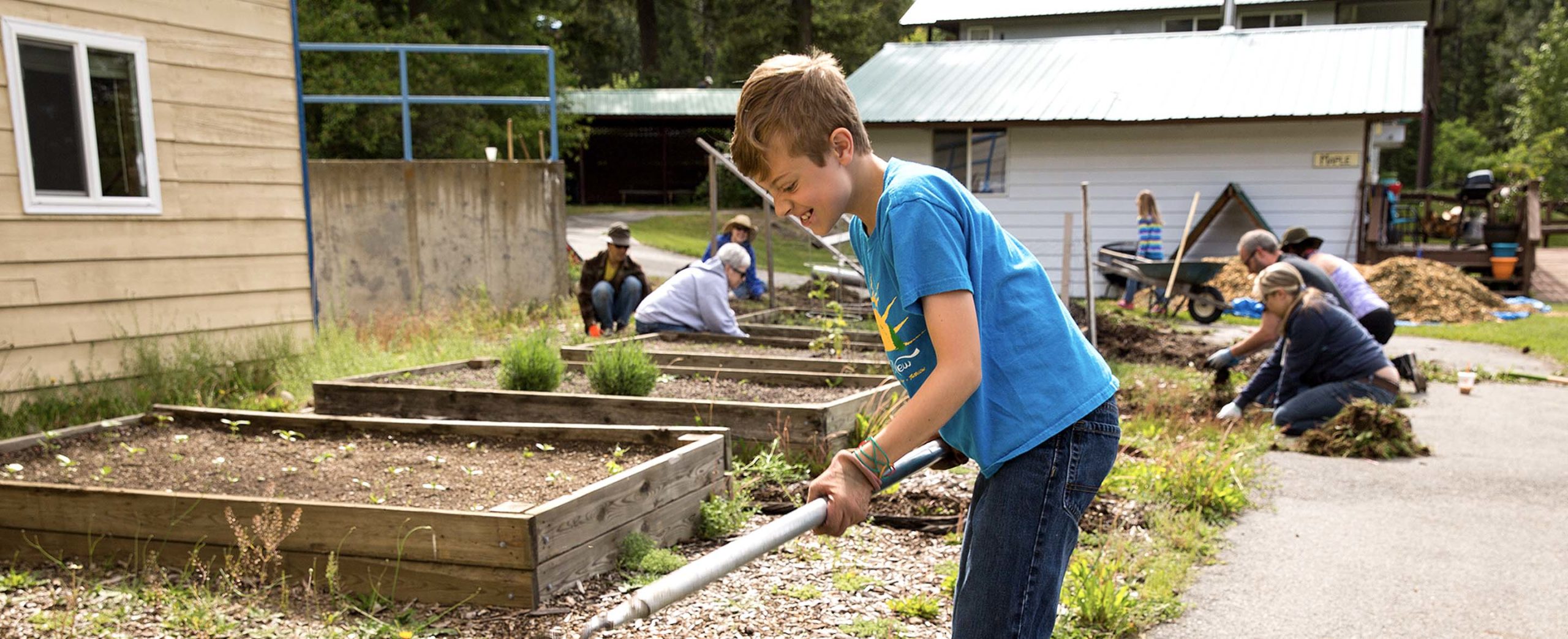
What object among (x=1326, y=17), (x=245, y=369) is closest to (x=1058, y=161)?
(x=1326, y=17)

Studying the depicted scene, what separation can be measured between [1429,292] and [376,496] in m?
15.0

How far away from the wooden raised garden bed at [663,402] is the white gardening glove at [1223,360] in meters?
3.18

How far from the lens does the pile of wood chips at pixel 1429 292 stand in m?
14.7

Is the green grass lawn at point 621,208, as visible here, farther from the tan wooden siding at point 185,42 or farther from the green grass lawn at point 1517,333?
the tan wooden siding at point 185,42

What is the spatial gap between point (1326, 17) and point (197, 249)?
2280 centimetres

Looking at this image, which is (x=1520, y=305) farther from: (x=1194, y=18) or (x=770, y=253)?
(x=770, y=253)

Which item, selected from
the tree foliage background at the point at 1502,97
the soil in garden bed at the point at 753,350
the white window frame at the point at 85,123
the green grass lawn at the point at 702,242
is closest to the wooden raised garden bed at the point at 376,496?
the white window frame at the point at 85,123

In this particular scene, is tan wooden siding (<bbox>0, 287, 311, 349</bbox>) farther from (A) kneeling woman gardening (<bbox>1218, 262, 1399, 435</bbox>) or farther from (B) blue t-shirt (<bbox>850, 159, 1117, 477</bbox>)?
(A) kneeling woman gardening (<bbox>1218, 262, 1399, 435</bbox>)

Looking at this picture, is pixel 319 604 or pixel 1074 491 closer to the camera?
pixel 1074 491

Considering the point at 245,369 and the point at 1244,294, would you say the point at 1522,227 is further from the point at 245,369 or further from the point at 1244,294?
the point at 245,369

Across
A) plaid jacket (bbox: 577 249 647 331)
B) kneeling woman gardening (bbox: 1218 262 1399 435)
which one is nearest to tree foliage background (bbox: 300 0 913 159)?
plaid jacket (bbox: 577 249 647 331)

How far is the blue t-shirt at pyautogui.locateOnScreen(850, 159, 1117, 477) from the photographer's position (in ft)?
6.84

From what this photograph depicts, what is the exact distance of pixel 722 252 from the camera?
9.20 meters

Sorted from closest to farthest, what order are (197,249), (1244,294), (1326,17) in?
1. (197,249)
2. (1244,294)
3. (1326,17)
